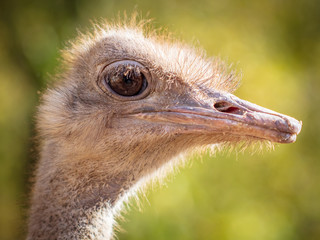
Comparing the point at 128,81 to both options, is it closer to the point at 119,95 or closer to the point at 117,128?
the point at 119,95

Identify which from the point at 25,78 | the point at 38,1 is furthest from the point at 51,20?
the point at 25,78

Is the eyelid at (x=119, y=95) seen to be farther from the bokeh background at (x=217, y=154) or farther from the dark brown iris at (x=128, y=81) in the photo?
the bokeh background at (x=217, y=154)

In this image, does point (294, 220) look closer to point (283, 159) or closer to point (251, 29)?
point (283, 159)

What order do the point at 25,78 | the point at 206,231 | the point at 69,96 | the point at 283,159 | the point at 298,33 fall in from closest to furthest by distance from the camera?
the point at 69,96
the point at 206,231
the point at 25,78
the point at 283,159
the point at 298,33

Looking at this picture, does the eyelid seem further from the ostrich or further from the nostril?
the nostril

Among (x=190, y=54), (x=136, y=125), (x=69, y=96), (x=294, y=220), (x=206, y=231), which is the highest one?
(x=69, y=96)

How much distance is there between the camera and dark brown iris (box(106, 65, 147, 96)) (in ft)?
7.88

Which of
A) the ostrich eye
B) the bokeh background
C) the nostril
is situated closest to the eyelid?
the ostrich eye

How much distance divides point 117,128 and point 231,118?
54 cm

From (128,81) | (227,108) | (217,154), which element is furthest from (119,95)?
(217,154)

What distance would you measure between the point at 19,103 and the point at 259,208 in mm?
2703

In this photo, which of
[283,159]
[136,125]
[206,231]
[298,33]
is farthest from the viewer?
[298,33]

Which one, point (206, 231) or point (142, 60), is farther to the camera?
point (206, 231)

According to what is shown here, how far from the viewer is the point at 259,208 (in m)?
5.31
